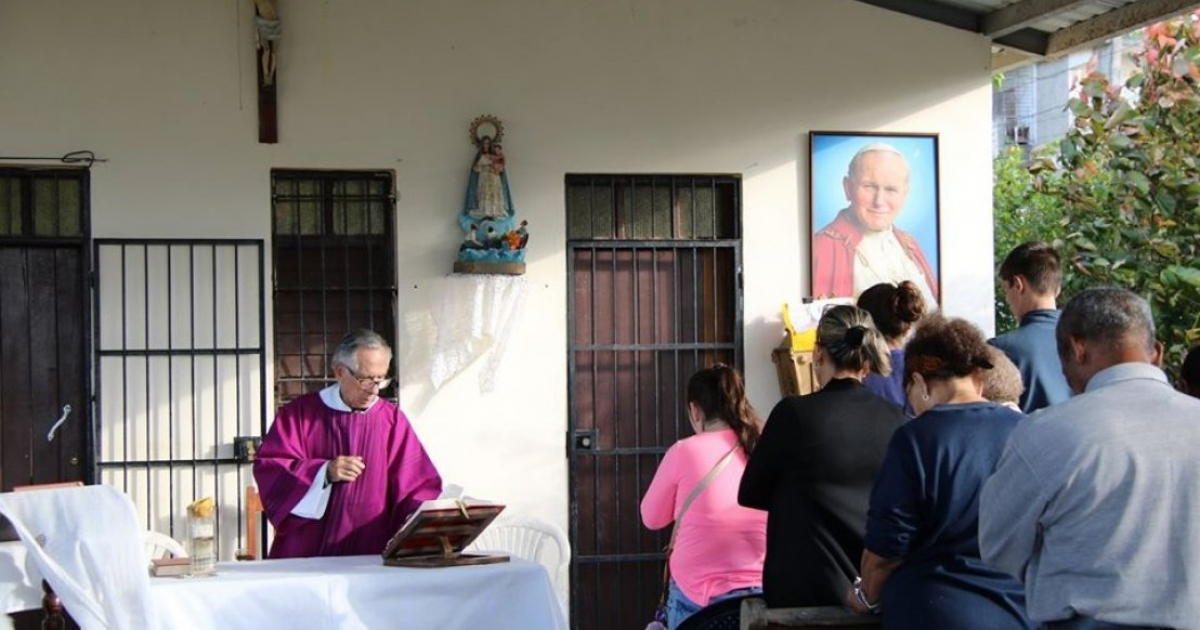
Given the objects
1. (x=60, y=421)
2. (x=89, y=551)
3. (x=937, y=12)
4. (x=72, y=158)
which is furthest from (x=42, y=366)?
(x=937, y=12)

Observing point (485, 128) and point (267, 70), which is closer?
point (267, 70)

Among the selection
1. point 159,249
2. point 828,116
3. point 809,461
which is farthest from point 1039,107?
point 809,461

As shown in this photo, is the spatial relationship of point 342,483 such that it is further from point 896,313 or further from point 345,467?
point 896,313

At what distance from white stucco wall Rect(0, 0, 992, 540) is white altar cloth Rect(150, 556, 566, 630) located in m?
2.04

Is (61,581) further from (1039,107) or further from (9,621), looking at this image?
(1039,107)

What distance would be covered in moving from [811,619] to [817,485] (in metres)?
0.37

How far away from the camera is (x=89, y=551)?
4152 millimetres

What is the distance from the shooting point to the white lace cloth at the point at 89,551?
4.10 meters

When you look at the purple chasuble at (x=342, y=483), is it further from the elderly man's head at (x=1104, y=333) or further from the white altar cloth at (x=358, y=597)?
the elderly man's head at (x=1104, y=333)

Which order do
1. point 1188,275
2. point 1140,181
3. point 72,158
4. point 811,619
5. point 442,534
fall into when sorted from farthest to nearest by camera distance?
point 1140,181
point 1188,275
point 72,158
point 442,534
point 811,619

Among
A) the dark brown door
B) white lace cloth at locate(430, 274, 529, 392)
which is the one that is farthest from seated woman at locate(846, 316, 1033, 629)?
the dark brown door

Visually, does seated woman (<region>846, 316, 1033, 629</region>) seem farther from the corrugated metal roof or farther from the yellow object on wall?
the corrugated metal roof

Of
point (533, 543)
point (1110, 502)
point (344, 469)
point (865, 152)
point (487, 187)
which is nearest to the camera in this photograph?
point (1110, 502)

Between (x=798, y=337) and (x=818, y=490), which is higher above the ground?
(x=798, y=337)
